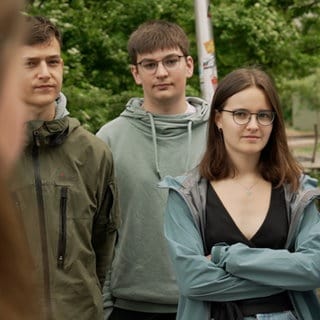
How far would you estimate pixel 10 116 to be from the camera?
1047 millimetres

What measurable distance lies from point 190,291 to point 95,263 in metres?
0.76

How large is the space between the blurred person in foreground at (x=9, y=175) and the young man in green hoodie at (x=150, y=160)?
3.05 m

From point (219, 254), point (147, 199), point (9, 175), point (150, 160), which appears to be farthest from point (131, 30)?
point (9, 175)

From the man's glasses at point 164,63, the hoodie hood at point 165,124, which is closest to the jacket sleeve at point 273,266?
the hoodie hood at point 165,124

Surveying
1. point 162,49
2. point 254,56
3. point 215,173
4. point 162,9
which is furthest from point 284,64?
point 215,173

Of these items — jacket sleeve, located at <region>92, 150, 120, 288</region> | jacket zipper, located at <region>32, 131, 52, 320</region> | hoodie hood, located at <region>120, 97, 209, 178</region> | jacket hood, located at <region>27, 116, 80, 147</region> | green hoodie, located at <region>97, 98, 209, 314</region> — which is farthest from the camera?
hoodie hood, located at <region>120, 97, 209, 178</region>

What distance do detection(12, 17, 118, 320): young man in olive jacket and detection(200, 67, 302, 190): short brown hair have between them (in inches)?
21.4

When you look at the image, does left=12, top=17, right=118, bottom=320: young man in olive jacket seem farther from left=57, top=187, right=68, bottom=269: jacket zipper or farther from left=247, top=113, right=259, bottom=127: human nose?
left=247, top=113, right=259, bottom=127: human nose

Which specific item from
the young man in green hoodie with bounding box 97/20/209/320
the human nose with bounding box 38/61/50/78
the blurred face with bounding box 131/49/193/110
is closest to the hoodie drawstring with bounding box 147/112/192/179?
the young man in green hoodie with bounding box 97/20/209/320

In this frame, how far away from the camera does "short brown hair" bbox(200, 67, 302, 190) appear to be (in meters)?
3.61

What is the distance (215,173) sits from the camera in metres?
3.61

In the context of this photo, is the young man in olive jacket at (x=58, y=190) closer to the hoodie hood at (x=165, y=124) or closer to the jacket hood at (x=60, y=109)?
the jacket hood at (x=60, y=109)

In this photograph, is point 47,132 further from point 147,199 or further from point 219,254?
point 219,254

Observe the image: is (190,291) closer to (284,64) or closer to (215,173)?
(215,173)
